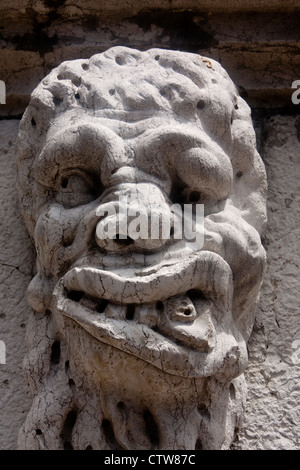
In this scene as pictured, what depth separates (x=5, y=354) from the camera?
1564 mm

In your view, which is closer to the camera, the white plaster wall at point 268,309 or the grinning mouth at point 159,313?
the grinning mouth at point 159,313

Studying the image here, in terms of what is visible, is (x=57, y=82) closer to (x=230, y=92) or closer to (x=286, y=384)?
(x=230, y=92)

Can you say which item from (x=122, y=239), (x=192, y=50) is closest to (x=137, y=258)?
(x=122, y=239)

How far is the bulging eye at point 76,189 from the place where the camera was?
142cm

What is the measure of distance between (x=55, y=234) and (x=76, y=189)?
85 millimetres

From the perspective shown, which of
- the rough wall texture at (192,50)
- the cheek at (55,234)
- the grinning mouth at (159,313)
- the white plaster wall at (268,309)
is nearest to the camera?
the grinning mouth at (159,313)

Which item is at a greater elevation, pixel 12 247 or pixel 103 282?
pixel 103 282

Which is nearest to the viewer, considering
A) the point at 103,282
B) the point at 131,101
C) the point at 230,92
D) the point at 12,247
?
the point at 103,282

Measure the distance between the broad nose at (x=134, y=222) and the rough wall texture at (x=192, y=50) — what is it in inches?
13.6

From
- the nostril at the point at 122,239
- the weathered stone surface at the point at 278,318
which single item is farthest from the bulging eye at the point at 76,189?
the weathered stone surface at the point at 278,318

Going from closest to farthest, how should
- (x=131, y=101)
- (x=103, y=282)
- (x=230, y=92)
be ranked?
(x=103, y=282) < (x=131, y=101) < (x=230, y=92)

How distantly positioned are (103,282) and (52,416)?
232 mm

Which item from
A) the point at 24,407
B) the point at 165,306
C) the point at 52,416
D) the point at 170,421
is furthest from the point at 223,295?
the point at 24,407

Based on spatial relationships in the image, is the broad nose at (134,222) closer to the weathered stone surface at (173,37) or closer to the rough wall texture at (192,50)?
the rough wall texture at (192,50)
